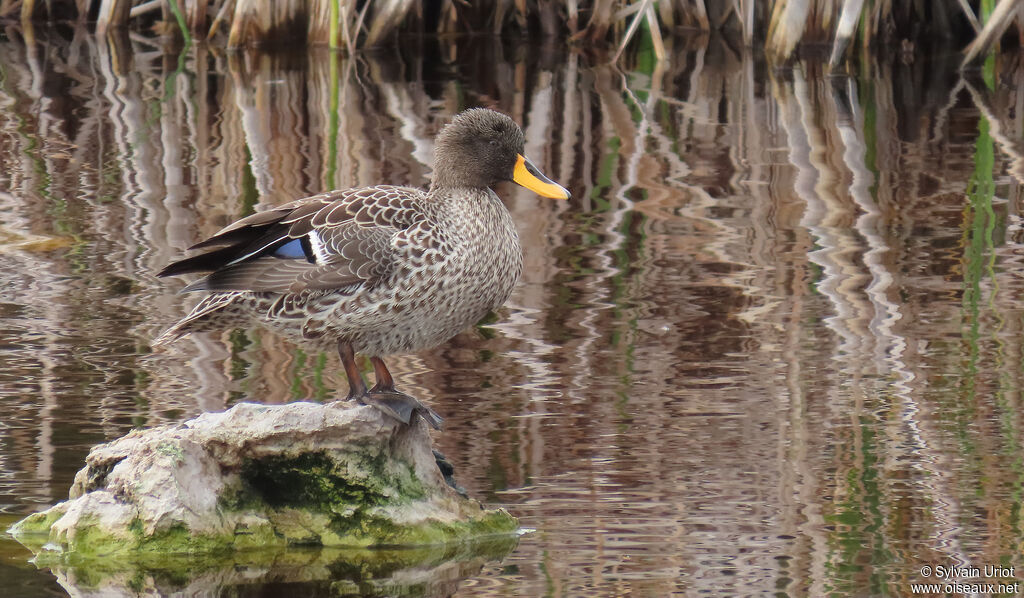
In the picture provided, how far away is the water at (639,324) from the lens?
4207 millimetres

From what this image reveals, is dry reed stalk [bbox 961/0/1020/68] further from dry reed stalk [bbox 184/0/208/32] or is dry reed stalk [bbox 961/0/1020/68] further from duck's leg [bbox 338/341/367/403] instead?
duck's leg [bbox 338/341/367/403]

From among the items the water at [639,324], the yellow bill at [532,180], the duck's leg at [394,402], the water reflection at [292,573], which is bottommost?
the water reflection at [292,573]

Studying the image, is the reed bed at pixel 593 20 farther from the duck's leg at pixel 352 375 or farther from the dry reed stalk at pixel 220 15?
the duck's leg at pixel 352 375

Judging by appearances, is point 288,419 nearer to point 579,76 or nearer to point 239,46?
point 579,76

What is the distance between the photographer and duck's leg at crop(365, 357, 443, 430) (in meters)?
4.23

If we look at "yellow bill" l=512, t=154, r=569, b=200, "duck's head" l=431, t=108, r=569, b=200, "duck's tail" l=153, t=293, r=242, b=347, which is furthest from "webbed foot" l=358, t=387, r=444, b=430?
"yellow bill" l=512, t=154, r=569, b=200

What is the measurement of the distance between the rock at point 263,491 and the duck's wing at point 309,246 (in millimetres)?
447

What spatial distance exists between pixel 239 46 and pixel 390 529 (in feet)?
31.8

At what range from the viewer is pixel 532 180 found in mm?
4949

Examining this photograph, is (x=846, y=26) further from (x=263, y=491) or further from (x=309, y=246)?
(x=263, y=491)

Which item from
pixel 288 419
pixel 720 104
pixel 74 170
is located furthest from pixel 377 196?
pixel 720 104

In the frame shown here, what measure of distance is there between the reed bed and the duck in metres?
6.31

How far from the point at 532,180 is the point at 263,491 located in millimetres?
1342

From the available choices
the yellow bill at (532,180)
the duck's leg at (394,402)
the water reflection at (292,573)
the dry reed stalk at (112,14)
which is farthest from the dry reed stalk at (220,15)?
the water reflection at (292,573)
